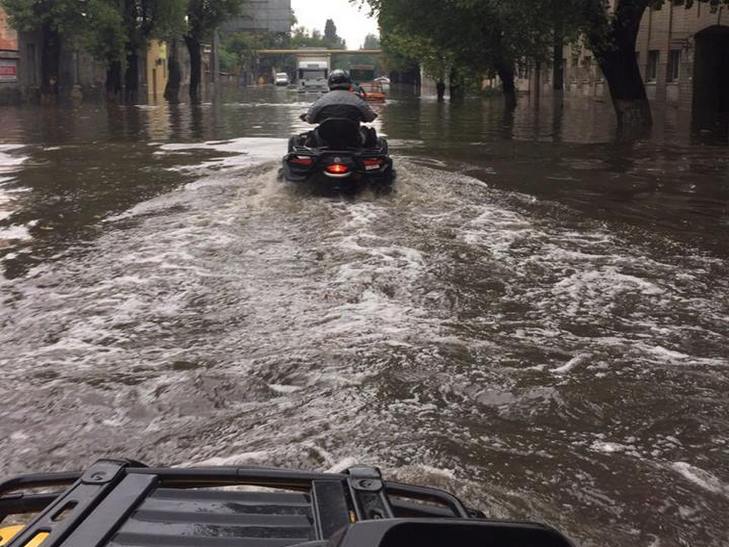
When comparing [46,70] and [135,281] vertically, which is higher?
[46,70]

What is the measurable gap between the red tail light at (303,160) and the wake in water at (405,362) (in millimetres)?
1907

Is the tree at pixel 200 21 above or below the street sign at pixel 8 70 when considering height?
above

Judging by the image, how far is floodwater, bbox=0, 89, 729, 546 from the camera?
3.73 meters

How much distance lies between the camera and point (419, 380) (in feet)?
15.3

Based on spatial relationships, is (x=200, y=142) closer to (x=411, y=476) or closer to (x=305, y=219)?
(x=305, y=219)

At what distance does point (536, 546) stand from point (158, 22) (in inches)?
1685

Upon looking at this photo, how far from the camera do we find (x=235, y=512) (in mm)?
1979

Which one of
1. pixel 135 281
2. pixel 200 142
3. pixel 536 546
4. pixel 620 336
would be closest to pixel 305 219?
pixel 135 281

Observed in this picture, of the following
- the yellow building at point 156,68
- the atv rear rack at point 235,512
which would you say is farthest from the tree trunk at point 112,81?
the atv rear rack at point 235,512

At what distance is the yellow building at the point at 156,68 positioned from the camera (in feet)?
203

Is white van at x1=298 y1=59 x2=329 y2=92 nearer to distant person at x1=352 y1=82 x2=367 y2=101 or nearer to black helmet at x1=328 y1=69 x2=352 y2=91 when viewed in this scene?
distant person at x1=352 y1=82 x2=367 y2=101

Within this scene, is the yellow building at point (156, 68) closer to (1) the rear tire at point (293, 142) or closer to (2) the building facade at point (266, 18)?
(2) the building facade at point (266, 18)

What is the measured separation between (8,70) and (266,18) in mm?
27453

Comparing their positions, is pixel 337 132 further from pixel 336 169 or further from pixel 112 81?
pixel 112 81
